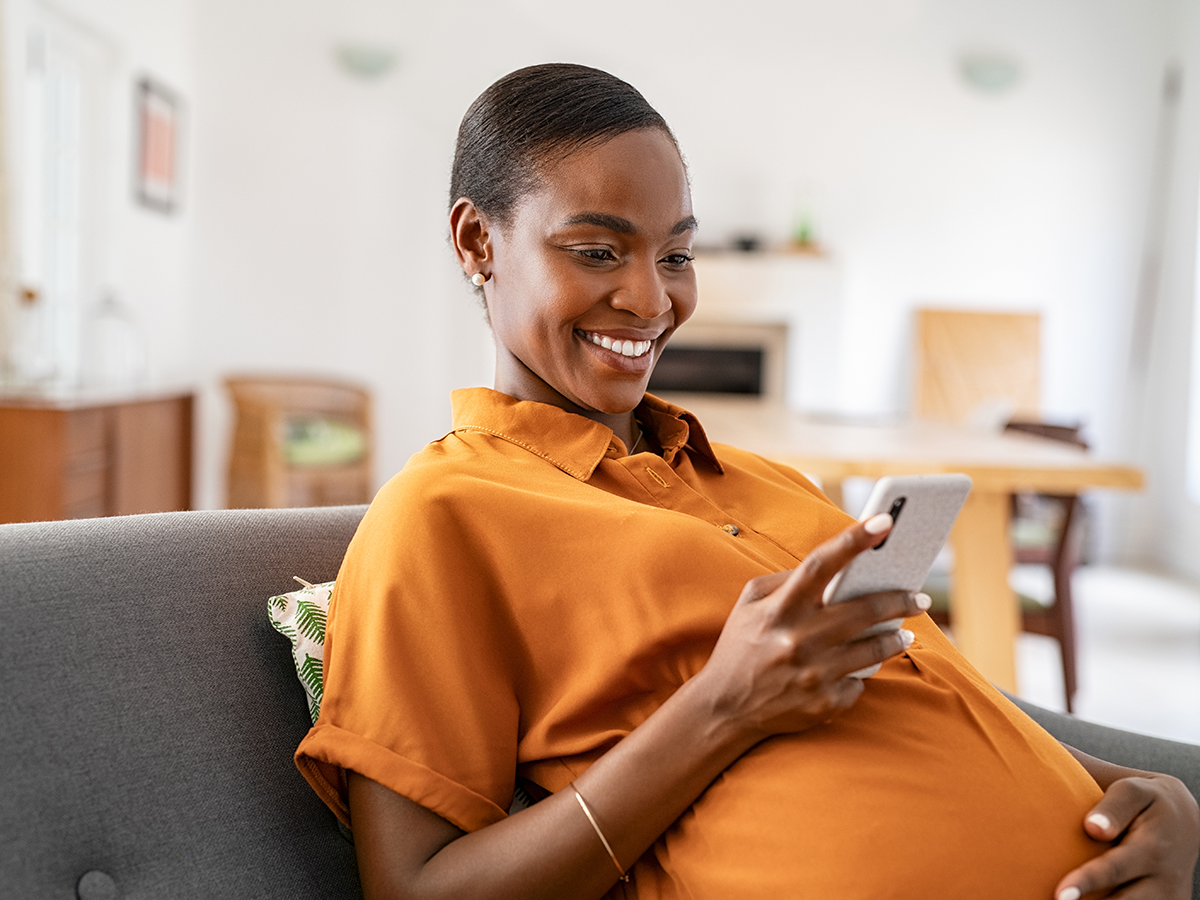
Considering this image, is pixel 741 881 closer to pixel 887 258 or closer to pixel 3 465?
pixel 3 465

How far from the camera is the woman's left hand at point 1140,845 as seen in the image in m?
0.80

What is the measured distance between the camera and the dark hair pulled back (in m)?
0.98

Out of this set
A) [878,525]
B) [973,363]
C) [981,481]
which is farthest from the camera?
[973,363]

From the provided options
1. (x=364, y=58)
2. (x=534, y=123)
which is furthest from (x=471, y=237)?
(x=364, y=58)

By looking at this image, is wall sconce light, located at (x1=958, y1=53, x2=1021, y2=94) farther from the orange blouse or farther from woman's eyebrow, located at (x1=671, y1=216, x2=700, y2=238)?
the orange blouse

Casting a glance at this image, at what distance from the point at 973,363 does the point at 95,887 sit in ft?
19.3

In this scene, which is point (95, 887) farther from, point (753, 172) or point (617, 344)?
point (753, 172)

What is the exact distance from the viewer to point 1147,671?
12.6 feet

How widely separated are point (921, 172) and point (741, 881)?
19.6 ft

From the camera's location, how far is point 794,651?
0.73 meters

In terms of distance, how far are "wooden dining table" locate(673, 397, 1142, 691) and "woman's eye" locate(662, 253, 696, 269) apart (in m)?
1.40

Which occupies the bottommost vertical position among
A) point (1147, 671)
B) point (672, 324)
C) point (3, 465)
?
point (1147, 671)

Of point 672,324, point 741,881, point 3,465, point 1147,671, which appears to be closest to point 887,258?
point 1147,671

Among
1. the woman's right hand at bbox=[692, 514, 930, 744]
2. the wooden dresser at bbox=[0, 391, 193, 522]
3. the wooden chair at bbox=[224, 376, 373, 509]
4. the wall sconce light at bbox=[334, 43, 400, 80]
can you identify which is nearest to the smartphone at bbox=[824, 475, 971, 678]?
the woman's right hand at bbox=[692, 514, 930, 744]
